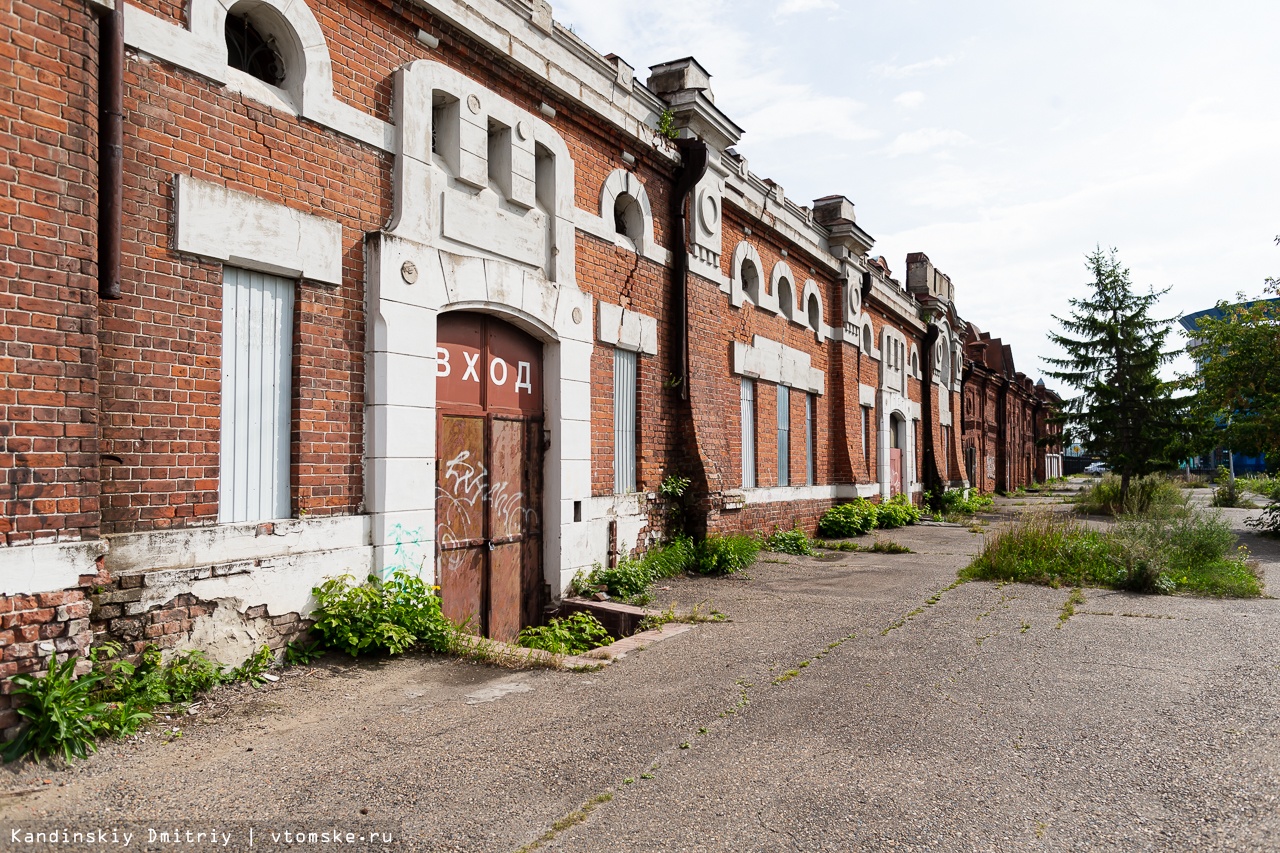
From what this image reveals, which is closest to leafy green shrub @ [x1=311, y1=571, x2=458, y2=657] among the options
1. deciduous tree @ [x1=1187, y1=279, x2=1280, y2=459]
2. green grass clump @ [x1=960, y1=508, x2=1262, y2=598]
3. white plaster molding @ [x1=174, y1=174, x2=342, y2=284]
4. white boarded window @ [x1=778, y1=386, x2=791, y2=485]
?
white plaster molding @ [x1=174, y1=174, x2=342, y2=284]

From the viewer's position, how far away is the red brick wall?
425cm

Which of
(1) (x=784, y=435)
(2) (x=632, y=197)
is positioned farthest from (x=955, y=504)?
(2) (x=632, y=197)

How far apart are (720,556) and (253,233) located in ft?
22.7

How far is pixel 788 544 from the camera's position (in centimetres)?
1340

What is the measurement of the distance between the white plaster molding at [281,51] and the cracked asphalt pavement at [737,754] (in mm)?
4136

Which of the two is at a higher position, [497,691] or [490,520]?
[490,520]

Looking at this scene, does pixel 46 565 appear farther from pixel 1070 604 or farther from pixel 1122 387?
pixel 1122 387

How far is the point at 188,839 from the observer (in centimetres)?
335

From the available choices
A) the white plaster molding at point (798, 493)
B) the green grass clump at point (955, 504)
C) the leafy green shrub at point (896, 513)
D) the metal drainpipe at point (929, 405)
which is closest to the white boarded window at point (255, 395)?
the white plaster molding at point (798, 493)

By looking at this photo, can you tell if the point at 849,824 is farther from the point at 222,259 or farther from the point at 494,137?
the point at 494,137

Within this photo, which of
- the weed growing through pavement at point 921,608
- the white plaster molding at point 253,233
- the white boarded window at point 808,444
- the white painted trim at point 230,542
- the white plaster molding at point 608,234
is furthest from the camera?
the white boarded window at point 808,444

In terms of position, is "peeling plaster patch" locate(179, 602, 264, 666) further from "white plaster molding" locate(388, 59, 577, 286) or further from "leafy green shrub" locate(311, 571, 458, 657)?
"white plaster molding" locate(388, 59, 577, 286)

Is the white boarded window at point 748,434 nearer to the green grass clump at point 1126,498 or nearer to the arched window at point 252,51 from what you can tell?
the arched window at point 252,51

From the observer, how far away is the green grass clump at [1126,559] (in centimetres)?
959
